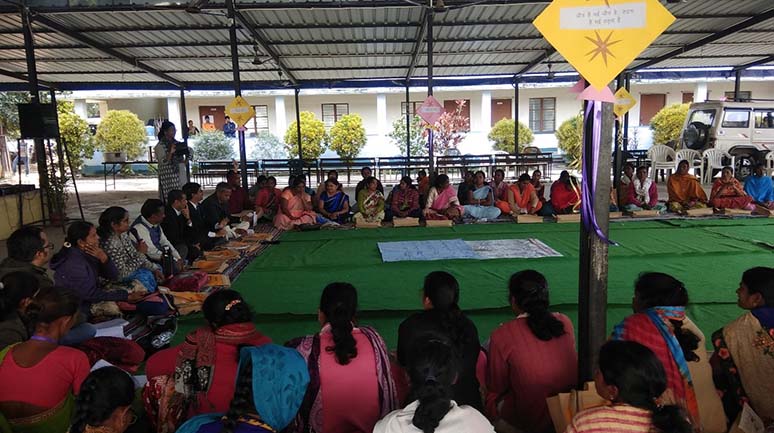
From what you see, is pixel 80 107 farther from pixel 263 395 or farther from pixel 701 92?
pixel 263 395

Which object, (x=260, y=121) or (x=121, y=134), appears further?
(x=260, y=121)

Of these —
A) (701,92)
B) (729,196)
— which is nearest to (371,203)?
(729,196)

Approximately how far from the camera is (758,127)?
13.6 meters

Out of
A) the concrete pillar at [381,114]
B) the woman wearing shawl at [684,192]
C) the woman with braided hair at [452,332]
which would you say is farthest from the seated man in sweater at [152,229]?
the concrete pillar at [381,114]

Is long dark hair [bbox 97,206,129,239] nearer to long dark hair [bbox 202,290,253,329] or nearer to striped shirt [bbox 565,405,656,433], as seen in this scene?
long dark hair [bbox 202,290,253,329]

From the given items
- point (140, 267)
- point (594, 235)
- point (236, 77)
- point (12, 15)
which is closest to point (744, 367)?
point (594, 235)

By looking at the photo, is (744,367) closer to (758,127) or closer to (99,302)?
(99,302)

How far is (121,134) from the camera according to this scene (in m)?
18.9

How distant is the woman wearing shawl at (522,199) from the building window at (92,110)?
63.7ft

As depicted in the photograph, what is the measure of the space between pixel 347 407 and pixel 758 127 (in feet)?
49.4

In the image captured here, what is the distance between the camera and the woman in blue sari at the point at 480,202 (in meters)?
8.30

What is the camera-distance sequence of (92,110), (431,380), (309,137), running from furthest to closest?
1. (92,110)
2. (309,137)
3. (431,380)

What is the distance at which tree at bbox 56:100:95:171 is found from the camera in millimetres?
15523

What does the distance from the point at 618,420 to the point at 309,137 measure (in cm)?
1644
